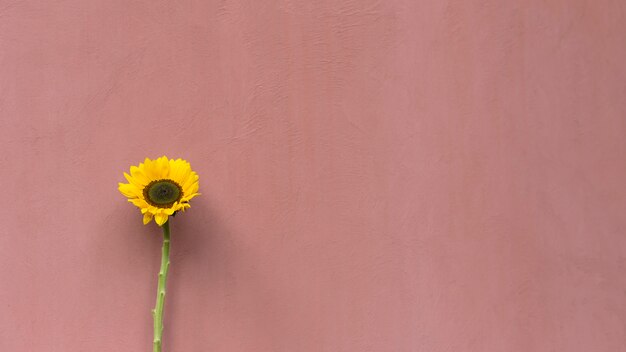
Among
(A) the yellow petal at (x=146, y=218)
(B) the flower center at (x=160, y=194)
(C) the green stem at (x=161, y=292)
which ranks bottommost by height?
(C) the green stem at (x=161, y=292)

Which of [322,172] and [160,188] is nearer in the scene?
[160,188]

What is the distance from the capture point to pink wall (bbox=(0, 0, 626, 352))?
1.44m

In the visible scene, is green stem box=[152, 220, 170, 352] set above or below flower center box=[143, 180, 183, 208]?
below

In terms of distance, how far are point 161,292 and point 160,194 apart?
0.18 metres

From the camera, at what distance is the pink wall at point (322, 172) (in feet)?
4.72

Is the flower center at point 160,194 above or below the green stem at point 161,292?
above

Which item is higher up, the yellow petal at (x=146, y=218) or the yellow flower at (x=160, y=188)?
the yellow flower at (x=160, y=188)

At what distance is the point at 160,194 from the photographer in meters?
1.39

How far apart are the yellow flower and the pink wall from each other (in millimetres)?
80

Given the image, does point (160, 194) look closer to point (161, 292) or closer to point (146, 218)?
point (146, 218)

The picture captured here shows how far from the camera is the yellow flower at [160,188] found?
1.38 m

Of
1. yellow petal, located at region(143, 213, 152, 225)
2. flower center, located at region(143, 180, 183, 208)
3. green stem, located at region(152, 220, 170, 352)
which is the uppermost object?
flower center, located at region(143, 180, 183, 208)

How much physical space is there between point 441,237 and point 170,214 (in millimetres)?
554

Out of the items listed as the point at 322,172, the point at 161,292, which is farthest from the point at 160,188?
the point at 322,172
